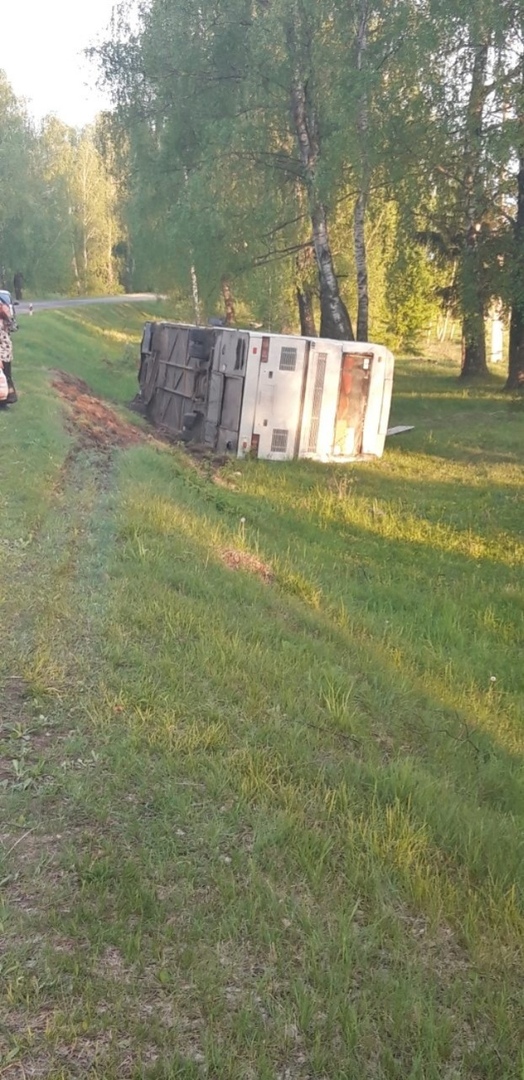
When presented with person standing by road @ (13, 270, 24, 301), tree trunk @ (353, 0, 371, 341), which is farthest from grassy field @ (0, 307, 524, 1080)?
person standing by road @ (13, 270, 24, 301)

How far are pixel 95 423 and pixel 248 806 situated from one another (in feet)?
37.8

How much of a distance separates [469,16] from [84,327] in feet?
73.8

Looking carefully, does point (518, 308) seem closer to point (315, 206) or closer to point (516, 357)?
point (516, 357)

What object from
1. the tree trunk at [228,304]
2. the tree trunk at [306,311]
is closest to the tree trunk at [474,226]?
the tree trunk at [306,311]

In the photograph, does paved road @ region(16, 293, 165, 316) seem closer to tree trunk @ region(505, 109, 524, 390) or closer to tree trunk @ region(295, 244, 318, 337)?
tree trunk @ region(295, 244, 318, 337)

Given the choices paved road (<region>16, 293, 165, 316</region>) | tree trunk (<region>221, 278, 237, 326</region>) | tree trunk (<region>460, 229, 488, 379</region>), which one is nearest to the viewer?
tree trunk (<region>460, 229, 488, 379</region>)

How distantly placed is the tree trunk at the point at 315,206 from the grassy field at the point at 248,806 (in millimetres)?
12357

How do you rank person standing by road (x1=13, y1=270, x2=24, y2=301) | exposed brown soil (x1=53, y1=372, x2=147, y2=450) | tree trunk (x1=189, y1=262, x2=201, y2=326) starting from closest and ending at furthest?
1. exposed brown soil (x1=53, y1=372, x2=147, y2=450)
2. tree trunk (x1=189, y1=262, x2=201, y2=326)
3. person standing by road (x1=13, y1=270, x2=24, y2=301)

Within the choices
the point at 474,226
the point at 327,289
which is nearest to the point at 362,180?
the point at 327,289

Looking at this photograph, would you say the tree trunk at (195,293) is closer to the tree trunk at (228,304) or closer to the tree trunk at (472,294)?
the tree trunk at (228,304)

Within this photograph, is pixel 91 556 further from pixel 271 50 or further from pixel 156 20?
pixel 156 20

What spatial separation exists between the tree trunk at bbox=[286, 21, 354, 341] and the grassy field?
40.5 feet

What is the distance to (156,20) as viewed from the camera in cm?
2116

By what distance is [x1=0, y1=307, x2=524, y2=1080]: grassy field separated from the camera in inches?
104
